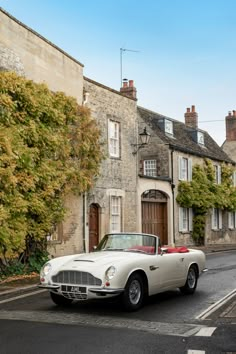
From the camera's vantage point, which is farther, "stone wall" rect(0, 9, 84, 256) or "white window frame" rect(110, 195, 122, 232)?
"white window frame" rect(110, 195, 122, 232)

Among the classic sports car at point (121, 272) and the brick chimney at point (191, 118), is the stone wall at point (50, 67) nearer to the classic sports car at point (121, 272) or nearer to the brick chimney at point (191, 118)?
the classic sports car at point (121, 272)

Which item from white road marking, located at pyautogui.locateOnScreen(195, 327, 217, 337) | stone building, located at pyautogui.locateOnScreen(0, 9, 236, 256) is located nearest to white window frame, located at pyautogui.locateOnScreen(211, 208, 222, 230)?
stone building, located at pyautogui.locateOnScreen(0, 9, 236, 256)

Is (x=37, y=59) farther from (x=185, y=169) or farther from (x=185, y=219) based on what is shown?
(x=185, y=219)

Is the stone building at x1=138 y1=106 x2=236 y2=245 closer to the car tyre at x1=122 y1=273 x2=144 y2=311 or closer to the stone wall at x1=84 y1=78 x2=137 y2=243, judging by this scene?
the stone wall at x1=84 y1=78 x2=137 y2=243

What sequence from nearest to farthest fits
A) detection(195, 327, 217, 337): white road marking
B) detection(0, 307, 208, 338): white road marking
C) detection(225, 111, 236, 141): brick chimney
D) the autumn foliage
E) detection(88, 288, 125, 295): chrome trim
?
detection(195, 327, 217, 337): white road marking → detection(0, 307, 208, 338): white road marking → detection(88, 288, 125, 295): chrome trim → the autumn foliage → detection(225, 111, 236, 141): brick chimney

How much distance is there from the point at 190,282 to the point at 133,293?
2.55 m

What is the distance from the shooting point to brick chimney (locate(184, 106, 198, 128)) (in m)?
37.1

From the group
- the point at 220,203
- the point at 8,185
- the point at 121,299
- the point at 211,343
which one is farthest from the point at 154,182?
the point at 211,343

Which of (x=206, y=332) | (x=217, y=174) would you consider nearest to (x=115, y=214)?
(x=217, y=174)

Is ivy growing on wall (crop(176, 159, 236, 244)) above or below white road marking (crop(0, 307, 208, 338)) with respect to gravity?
above

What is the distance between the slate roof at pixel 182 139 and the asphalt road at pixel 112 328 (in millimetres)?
19539

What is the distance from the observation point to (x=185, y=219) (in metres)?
29.1

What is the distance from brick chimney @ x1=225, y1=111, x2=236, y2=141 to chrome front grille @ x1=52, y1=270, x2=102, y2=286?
37926 millimetres

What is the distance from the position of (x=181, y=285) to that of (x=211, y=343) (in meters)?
3.89
